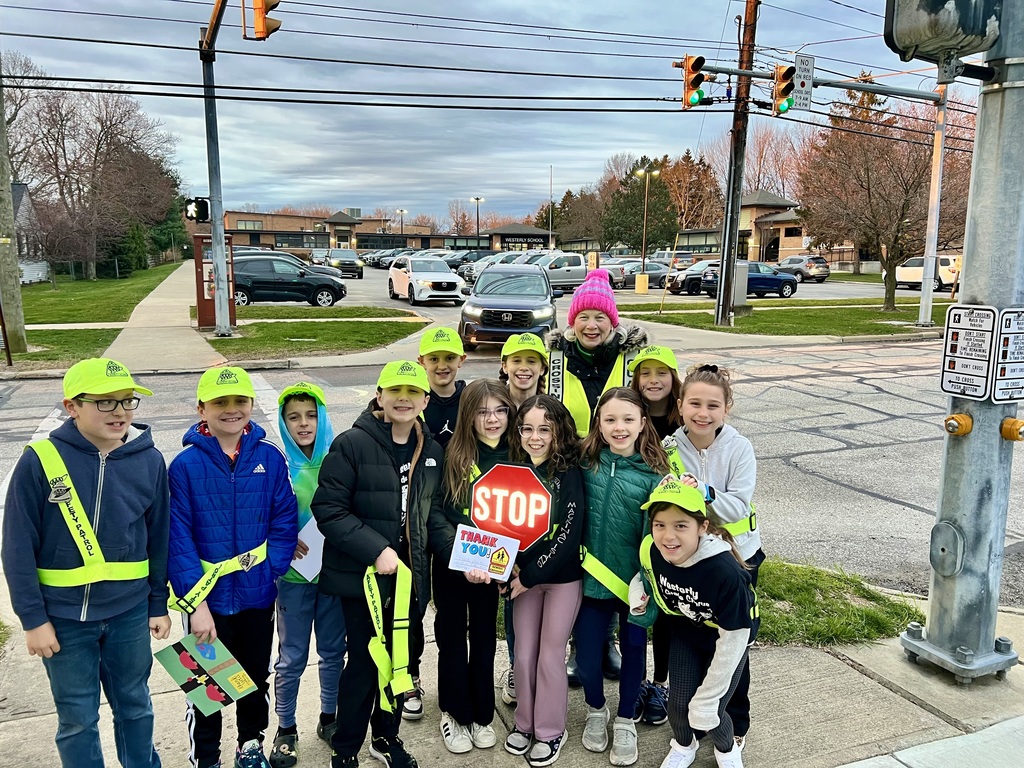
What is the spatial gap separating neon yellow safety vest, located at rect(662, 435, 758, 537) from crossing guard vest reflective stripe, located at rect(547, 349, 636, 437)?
67cm

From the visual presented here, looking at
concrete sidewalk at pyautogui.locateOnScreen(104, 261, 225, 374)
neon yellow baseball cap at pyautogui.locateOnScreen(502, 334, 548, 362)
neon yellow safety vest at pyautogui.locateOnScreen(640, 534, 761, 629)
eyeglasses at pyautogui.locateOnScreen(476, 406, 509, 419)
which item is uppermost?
neon yellow baseball cap at pyautogui.locateOnScreen(502, 334, 548, 362)

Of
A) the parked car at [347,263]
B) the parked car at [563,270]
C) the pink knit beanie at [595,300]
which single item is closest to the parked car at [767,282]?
the parked car at [563,270]

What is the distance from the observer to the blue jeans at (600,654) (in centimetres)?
303

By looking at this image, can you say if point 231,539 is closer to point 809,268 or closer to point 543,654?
point 543,654

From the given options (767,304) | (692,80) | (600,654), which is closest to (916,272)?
(767,304)

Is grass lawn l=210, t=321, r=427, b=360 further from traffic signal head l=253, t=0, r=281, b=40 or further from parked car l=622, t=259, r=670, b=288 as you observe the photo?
parked car l=622, t=259, r=670, b=288

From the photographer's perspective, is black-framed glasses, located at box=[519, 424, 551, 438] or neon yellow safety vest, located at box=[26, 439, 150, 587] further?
black-framed glasses, located at box=[519, 424, 551, 438]

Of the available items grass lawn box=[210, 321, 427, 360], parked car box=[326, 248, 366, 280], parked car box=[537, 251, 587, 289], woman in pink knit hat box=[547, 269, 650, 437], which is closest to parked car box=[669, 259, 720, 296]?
parked car box=[537, 251, 587, 289]

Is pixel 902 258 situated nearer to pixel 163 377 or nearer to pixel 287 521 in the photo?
pixel 163 377

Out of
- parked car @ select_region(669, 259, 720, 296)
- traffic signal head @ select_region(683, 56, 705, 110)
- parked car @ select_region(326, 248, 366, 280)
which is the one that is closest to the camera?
traffic signal head @ select_region(683, 56, 705, 110)

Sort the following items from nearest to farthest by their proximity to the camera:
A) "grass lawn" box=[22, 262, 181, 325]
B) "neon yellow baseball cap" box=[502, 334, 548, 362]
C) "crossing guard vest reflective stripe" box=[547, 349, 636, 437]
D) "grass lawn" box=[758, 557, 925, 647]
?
"neon yellow baseball cap" box=[502, 334, 548, 362] → "crossing guard vest reflective stripe" box=[547, 349, 636, 437] → "grass lawn" box=[758, 557, 925, 647] → "grass lawn" box=[22, 262, 181, 325]

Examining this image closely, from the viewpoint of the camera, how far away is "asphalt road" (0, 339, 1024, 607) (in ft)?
18.0

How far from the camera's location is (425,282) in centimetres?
2559

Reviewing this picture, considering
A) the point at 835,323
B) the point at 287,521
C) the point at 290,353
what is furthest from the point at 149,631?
the point at 835,323
